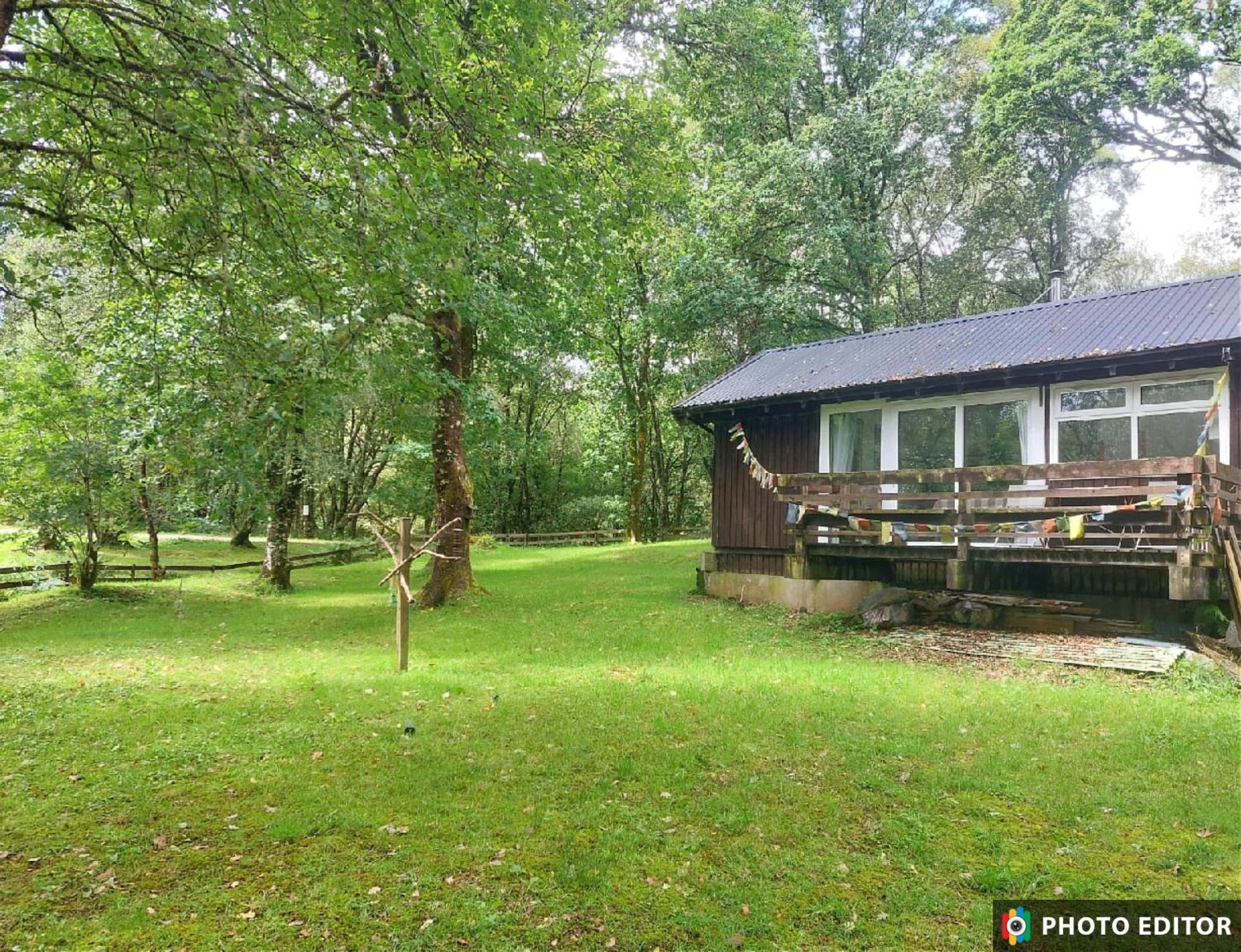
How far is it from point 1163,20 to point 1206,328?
1410 centimetres

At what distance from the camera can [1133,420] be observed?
1017 centimetres

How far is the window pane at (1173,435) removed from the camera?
9656mm

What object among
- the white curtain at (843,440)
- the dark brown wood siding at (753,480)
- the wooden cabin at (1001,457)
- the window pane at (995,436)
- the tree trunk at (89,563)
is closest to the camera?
the wooden cabin at (1001,457)

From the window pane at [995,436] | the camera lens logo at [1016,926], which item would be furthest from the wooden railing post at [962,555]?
the camera lens logo at [1016,926]

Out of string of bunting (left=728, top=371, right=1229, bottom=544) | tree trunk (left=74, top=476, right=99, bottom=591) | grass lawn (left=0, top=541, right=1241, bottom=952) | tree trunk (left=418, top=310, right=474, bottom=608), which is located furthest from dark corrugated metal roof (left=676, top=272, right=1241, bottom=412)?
tree trunk (left=74, top=476, right=99, bottom=591)

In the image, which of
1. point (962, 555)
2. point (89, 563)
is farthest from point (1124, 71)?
point (89, 563)

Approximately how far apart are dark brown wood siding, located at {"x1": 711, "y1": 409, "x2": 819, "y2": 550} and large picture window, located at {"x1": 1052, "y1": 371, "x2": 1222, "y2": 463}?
4102 millimetres

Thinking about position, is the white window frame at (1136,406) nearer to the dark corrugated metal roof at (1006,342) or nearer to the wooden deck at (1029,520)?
the dark corrugated metal roof at (1006,342)

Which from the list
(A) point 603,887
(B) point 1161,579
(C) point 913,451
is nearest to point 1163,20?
(C) point 913,451

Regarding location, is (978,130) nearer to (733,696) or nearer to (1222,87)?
(1222,87)

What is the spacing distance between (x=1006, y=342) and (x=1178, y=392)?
2572 millimetres

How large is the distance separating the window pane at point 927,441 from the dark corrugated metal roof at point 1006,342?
2.94ft

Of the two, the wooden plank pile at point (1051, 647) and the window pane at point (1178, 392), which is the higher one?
the window pane at point (1178, 392)

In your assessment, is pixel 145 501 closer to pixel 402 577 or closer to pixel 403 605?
pixel 402 577
